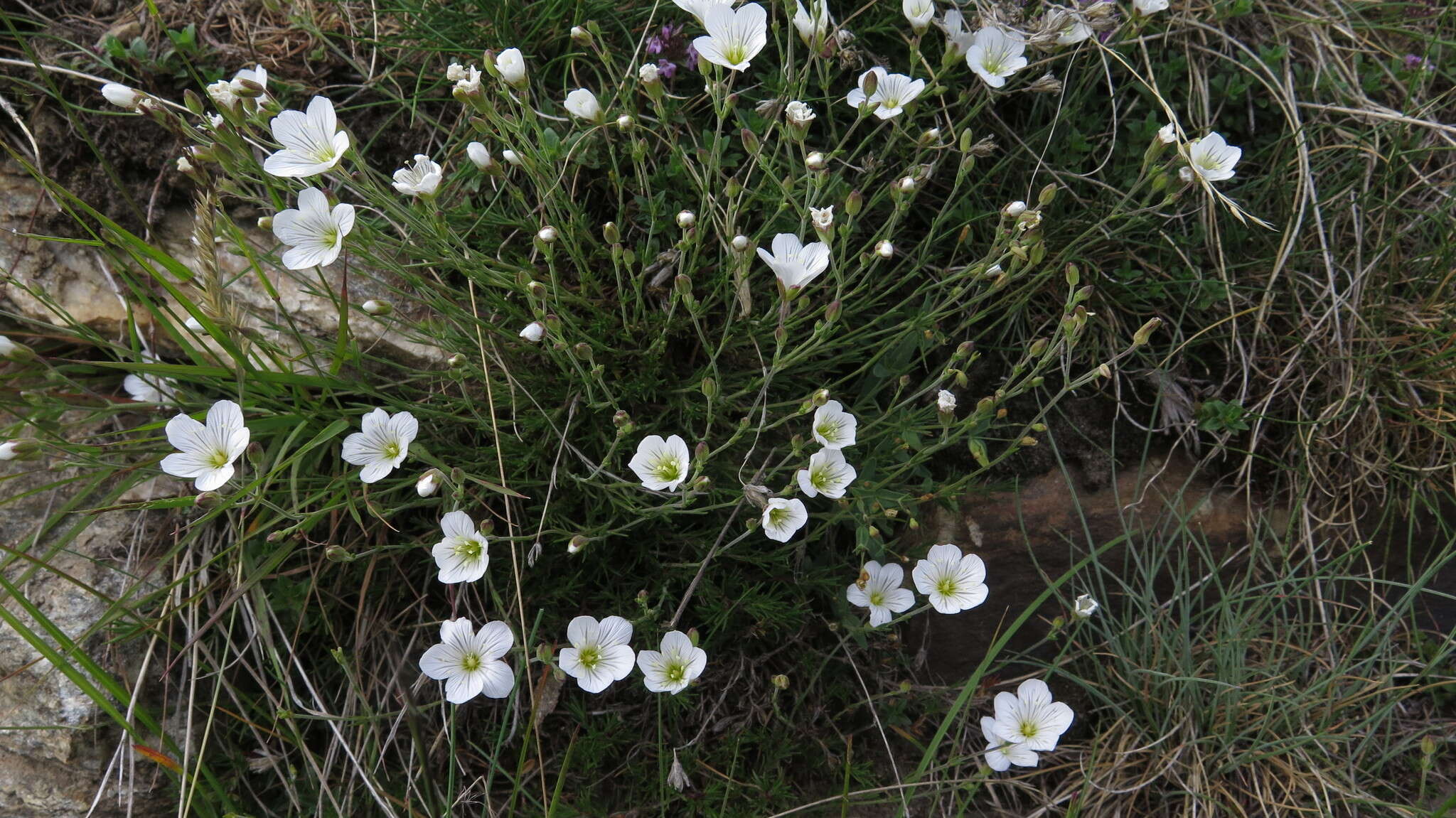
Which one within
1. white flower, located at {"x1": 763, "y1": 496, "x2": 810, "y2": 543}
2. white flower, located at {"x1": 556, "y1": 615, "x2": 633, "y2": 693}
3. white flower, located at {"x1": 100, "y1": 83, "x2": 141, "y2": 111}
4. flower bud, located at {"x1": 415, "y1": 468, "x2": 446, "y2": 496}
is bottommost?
white flower, located at {"x1": 556, "y1": 615, "x2": 633, "y2": 693}

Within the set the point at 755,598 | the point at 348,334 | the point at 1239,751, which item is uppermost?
the point at 348,334

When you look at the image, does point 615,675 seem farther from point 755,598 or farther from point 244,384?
point 244,384

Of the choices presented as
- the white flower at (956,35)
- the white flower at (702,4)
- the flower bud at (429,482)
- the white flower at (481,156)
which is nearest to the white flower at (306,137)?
the white flower at (481,156)

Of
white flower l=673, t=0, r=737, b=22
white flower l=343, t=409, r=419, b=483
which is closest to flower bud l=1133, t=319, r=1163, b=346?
white flower l=673, t=0, r=737, b=22

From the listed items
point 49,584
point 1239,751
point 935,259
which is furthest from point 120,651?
point 1239,751

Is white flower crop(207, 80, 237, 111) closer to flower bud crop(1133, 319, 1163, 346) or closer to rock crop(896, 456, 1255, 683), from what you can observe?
rock crop(896, 456, 1255, 683)

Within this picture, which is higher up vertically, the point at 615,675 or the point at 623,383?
the point at 623,383

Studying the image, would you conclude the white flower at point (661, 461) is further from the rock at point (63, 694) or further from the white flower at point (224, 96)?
the rock at point (63, 694)
